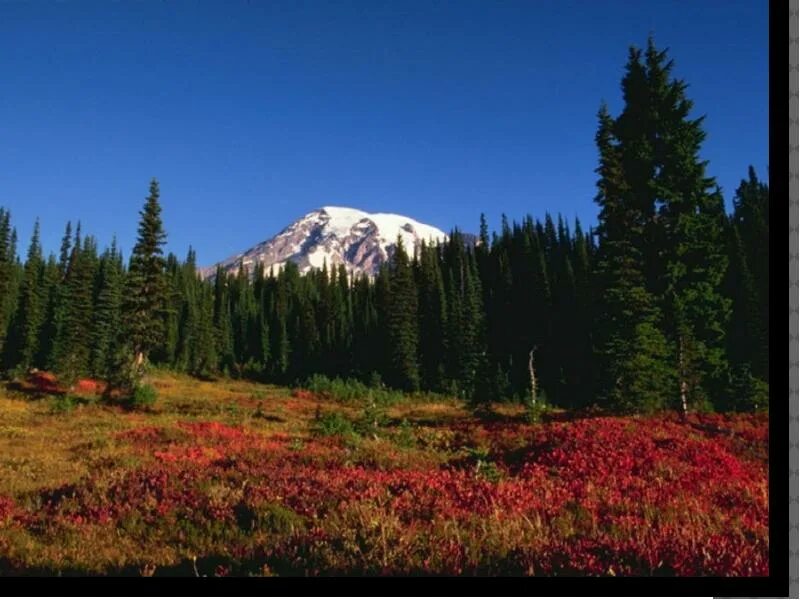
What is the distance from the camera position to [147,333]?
39.0 m

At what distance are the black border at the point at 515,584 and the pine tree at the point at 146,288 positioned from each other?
35.7 m

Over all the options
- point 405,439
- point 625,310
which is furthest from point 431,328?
point 405,439

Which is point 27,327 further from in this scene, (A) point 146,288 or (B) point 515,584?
Answer: (B) point 515,584

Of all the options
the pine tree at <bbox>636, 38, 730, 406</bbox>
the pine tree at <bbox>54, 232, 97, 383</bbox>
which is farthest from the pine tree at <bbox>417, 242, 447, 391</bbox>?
the pine tree at <bbox>636, 38, 730, 406</bbox>

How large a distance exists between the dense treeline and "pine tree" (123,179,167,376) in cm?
11

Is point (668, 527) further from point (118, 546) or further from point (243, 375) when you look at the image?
point (243, 375)

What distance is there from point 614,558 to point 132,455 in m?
12.1

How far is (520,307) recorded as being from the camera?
7656cm

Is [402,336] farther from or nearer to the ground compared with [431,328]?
nearer to the ground

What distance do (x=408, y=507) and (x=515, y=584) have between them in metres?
1.99

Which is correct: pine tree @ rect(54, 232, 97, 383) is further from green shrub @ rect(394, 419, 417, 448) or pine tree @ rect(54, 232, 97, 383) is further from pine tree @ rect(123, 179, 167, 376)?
green shrub @ rect(394, 419, 417, 448)

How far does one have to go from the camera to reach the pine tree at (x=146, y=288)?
38688 mm

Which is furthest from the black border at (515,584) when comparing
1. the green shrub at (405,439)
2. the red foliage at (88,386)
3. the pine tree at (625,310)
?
the red foliage at (88,386)

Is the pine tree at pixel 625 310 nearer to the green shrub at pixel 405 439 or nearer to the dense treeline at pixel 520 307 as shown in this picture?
the dense treeline at pixel 520 307
